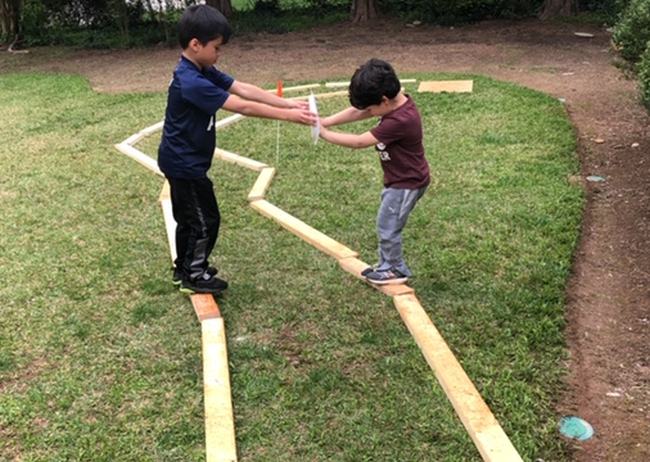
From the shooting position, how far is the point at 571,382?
3.19 m

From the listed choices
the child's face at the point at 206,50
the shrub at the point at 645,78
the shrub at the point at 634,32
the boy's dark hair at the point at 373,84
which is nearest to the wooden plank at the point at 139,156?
the child's face at the point at 206,50

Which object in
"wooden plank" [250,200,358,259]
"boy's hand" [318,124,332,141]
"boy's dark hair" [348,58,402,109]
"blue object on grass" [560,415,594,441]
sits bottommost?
"blue object on grass" [560,415,594,441]

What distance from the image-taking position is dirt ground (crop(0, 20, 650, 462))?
10.4 ft

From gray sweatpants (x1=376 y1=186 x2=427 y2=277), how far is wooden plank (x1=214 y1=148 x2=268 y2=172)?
2.54 meters

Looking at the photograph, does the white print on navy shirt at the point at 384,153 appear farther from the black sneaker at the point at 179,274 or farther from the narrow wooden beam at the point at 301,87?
the narrow wooden beam at the point at 301,87

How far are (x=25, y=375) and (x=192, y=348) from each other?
2.76ft

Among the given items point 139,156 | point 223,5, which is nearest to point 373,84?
point 139,156

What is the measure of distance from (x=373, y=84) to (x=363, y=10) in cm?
1261

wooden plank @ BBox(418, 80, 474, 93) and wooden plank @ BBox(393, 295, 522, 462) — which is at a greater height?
wooden plank @ BBox(418, 80, 474, 93)

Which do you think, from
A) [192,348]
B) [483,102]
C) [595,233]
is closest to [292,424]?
[192,348]

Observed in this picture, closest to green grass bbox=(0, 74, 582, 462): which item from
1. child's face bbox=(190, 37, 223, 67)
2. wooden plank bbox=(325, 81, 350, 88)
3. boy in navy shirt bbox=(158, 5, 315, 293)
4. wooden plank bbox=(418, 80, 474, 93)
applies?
A: boy in navy shirt bbox=(158, 5, 315, 293)

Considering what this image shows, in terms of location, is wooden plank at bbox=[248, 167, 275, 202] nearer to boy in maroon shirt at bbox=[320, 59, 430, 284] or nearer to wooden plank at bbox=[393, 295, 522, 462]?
boy in maroon shirt at bbox=[320, 59, 430, 284]

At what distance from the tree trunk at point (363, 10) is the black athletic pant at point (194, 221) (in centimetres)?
1230

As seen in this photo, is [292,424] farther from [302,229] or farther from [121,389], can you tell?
[302,229]
